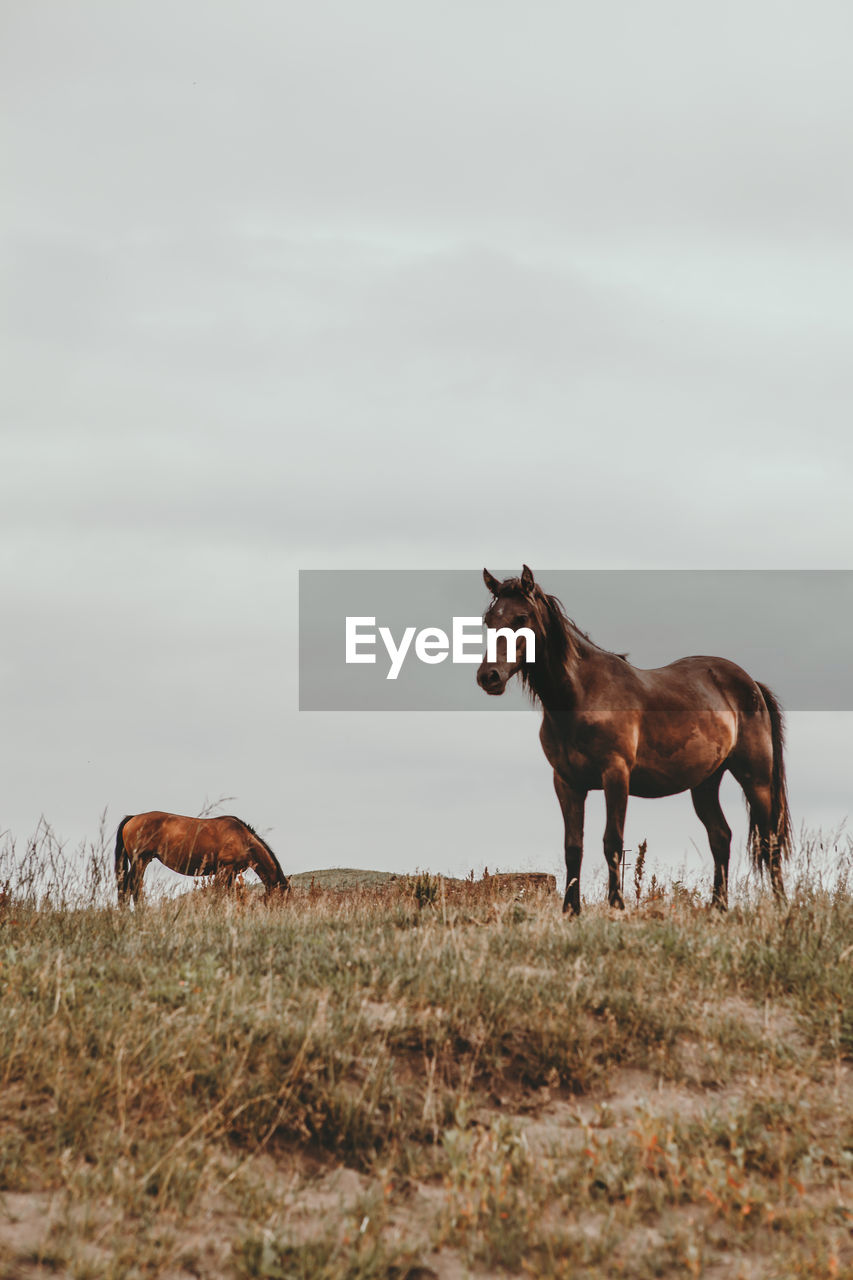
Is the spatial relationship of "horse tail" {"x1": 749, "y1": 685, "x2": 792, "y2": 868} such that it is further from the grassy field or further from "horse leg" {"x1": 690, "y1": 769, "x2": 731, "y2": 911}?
the grassy field

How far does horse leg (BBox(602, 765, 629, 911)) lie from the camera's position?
10.0 metres

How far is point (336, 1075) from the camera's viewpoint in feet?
19.1

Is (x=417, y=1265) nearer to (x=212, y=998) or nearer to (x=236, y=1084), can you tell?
(x=236, y=1084)

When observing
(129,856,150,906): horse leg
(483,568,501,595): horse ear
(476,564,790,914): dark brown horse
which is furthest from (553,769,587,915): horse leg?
(129,856,150,906): horse leg

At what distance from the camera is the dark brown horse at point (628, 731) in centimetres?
1005

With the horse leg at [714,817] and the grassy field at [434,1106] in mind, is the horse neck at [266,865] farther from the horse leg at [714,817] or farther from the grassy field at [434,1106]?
the grassy field at [434,1106]

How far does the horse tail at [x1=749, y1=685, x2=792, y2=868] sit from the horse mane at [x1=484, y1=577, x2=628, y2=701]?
3.43 meters

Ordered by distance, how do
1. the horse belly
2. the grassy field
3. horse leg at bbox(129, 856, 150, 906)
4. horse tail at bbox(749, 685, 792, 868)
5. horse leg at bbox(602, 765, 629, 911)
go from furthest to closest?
horse leg at bbox(129, 856, 150, 906), horse tail at bbox(749, 685, 792, 868), the horse belly, horse leg at bbox(602, 765, 629, 911), the grassy field

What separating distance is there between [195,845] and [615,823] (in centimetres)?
1126

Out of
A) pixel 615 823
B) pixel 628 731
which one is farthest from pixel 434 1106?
pixel 628 731

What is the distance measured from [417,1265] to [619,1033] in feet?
7.60

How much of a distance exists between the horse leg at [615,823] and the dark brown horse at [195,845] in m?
10.2

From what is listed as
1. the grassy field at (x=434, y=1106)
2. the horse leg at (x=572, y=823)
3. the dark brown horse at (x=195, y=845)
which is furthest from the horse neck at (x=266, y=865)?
→ the grassy field at (x=434, y=1106)

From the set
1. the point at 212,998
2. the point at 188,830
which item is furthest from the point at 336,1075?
the point at 188,830
